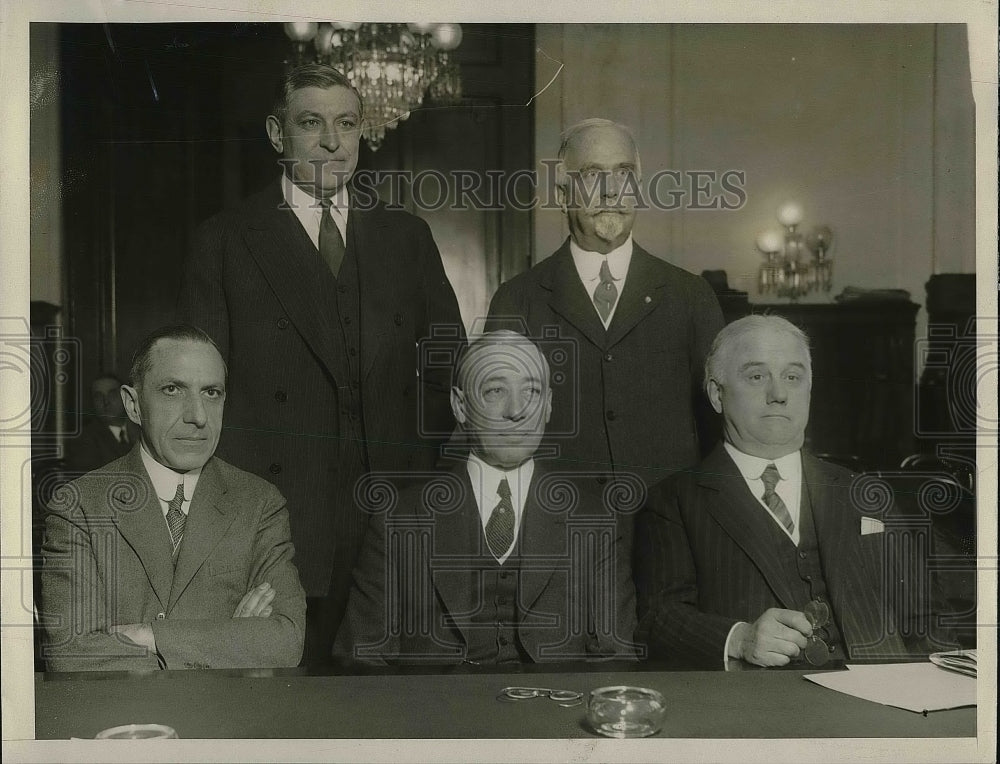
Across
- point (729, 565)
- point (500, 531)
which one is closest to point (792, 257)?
point (729, 565)

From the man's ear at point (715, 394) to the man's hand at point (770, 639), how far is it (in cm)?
72

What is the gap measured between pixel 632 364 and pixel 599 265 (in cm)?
36

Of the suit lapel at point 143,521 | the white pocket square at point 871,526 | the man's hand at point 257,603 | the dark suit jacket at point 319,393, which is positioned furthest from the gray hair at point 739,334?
the suit lapel at point 143,521

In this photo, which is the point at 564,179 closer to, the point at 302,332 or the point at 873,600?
the point at 302,332

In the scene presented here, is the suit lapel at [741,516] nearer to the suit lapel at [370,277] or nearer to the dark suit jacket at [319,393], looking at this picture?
the dark suit jacket at [319,393]

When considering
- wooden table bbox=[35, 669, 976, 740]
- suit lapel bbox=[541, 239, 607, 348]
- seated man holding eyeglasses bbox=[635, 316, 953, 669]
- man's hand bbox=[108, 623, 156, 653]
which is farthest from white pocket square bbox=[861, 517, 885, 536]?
man's hand bbox=[108, 623, 156, 653]

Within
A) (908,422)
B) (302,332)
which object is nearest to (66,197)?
(302,332)

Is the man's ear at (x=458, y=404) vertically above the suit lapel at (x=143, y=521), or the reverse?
the man's ear at (x=458, y=404)

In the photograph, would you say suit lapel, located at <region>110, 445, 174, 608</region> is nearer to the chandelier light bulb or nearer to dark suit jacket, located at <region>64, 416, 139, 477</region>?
dark suit jacket, located at <region>64, 416, 139, 477</region>

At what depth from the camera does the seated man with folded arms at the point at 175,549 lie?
3.70 m

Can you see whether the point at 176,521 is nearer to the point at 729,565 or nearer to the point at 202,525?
the point at 202,525

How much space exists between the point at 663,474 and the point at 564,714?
0.87 m

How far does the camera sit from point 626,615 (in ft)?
12.2

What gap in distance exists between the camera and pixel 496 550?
370 cm
